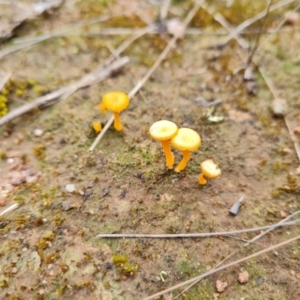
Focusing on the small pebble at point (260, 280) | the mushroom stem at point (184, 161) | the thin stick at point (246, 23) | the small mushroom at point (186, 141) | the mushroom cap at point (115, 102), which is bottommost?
the small pebble at point (260, 280)

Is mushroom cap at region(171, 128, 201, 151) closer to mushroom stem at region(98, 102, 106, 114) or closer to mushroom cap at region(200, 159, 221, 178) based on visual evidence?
mushroom cap at region(200, 159, 221, 178)

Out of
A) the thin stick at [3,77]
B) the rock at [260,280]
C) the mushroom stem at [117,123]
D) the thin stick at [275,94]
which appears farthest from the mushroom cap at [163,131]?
the thin stick at [3,77]

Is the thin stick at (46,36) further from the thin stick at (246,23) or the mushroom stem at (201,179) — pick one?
the mushroom stem at (201,179)

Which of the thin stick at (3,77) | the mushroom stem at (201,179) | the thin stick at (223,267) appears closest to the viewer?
the thin stick at (223,267)

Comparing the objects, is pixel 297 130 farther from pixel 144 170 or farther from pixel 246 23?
pixel 246 23

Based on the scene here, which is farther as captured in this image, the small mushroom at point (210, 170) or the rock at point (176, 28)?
the rock at point (176, 28)

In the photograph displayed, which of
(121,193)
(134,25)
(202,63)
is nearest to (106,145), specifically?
(121,193)

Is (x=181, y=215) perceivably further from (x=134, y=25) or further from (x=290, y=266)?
(x=134, y=25)
